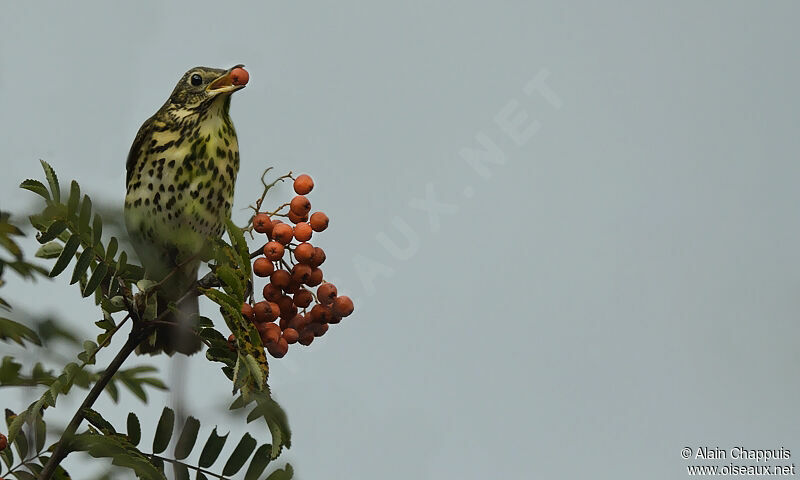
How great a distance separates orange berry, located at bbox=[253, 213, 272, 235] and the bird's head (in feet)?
3.39

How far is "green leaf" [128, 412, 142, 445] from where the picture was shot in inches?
90.0

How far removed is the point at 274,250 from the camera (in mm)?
2350

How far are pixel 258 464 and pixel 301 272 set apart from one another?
478 mm

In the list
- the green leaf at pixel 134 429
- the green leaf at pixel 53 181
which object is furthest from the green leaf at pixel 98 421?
the green leaf at pixel 53 181

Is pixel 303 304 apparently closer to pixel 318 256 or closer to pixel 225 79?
pixel 318 256

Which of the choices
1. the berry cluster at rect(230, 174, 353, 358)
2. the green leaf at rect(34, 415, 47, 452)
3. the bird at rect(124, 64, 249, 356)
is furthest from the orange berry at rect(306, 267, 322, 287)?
the bird at rect(124, 64, 249, 356)

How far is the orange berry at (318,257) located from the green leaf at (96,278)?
497 mm

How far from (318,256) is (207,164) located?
43.6 inches

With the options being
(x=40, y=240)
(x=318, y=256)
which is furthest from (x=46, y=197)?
(x=318, y=256)

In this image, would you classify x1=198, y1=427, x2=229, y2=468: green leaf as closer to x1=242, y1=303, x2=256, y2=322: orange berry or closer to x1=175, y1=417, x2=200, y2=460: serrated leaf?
x1=175, y1=417, x2=200, y2=460: serrated leaf

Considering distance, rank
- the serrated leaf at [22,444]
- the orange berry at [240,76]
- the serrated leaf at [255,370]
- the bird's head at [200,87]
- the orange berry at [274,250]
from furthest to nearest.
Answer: the bird's head at [200,87] → the orange berry at [240,76] → the orange berry at [274,250] → the serrated leaf at [22,444] → the serrated leaf at [255,370]

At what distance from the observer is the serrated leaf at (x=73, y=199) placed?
7.04 ft

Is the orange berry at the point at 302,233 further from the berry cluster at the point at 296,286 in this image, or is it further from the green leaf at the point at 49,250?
the green leaf at the point at 49,250

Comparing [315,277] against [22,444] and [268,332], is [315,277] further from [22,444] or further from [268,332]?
[22,444]
